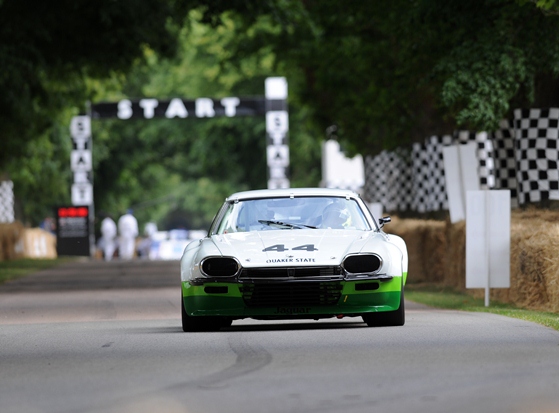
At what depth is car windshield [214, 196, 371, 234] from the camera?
1540 centimetres

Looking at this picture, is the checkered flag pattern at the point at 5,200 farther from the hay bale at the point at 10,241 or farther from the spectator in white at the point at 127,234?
the hay bale at the point at 10,241

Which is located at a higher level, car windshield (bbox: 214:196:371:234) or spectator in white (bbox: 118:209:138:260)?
car windshield (bbox: 214:196:371:234)

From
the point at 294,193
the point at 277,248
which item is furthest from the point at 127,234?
the point at 277,248

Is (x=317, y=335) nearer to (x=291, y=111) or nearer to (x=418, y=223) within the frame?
(x=418, y=223)

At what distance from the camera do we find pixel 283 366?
10898mm

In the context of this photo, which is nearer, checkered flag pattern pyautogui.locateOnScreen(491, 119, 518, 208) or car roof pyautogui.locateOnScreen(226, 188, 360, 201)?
car roof pyautogui.locateOnScreen(226, 188, 360, 201)

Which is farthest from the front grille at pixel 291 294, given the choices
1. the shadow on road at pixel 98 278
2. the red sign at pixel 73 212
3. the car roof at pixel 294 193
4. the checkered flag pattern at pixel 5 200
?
the checkered flag pattern at pixel 5 200

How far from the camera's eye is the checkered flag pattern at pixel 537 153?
920 inches

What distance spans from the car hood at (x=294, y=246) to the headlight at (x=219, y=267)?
0.06 metres

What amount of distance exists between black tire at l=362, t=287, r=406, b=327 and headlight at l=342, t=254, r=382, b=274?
1.61ft

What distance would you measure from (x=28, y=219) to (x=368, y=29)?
4472cm

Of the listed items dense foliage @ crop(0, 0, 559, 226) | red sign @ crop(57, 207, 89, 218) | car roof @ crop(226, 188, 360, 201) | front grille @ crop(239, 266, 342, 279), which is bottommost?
red sign @ crop(57, 207, 89, 218)

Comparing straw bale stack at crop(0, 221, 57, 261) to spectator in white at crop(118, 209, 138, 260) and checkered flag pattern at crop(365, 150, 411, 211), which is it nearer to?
spectator in white at crop(118, 209, 138, 260)

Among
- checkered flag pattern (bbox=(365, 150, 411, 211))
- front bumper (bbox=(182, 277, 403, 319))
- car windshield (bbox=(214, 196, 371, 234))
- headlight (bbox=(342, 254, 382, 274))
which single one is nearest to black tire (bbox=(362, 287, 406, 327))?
front bumper (bbox=(182, 277, 403, 319))
